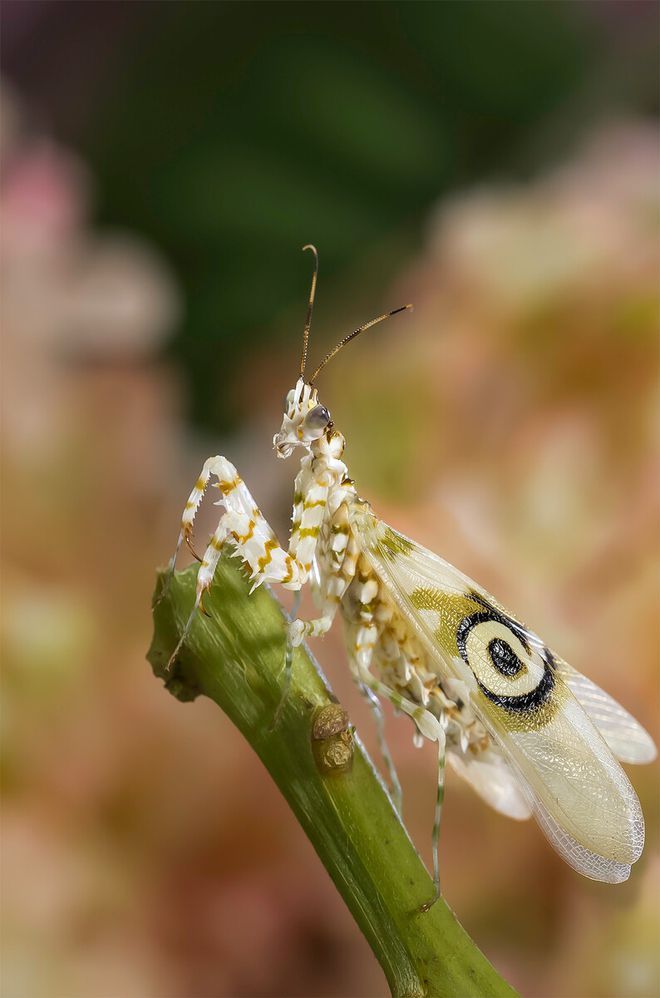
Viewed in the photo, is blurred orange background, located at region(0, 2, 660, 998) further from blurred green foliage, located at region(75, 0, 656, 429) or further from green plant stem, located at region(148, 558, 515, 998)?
green plant stem, located at region(148, 558, 515, 998)

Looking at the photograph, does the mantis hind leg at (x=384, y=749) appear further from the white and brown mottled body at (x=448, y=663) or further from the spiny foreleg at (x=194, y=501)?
the spiny foreleg at (x=194, y=501)

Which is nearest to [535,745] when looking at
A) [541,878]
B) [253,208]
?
[541,878]

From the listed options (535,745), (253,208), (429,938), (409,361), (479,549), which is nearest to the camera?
(429,938)

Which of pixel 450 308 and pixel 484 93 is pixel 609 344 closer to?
pixel 450 308

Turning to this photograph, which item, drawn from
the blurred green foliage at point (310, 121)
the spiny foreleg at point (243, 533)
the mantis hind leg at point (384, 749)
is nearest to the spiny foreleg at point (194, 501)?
Answer: the spiny foreleg at point (243, 533)

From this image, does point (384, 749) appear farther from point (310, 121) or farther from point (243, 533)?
point (310, 121)

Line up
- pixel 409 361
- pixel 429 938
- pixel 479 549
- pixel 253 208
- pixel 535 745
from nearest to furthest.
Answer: pixel 429 938 < pixel 535 745 < pixel 479 549 < pixel 409 361 < pixel 253 208
